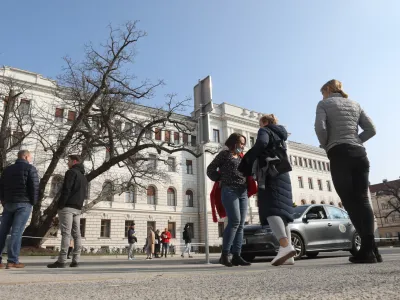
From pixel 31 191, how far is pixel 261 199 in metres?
3.67

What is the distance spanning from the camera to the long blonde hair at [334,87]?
4.34 m

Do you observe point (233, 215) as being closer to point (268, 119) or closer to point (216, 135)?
point (268, 119)

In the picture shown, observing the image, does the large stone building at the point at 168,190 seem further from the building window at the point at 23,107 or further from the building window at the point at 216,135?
the building window at the point at 23,107

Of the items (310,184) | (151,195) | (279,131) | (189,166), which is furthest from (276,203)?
(310,184)

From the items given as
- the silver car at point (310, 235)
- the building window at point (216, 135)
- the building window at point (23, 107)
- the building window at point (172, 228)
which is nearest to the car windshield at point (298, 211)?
the silver car at point (310, 235)

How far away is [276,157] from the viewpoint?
4258 mm

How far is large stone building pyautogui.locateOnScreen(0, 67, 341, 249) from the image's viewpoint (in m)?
32.8

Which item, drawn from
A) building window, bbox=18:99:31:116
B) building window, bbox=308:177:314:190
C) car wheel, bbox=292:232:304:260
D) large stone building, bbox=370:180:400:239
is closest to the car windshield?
car wheel, bbox=292:232:304:260

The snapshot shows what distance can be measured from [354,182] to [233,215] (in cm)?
165

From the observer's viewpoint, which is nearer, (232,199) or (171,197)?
(232,199)


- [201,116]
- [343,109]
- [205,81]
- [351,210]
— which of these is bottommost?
[351,210]

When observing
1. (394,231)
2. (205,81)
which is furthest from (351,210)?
(394,231)

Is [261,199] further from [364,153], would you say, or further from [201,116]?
[201,116]

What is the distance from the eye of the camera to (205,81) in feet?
27.5
